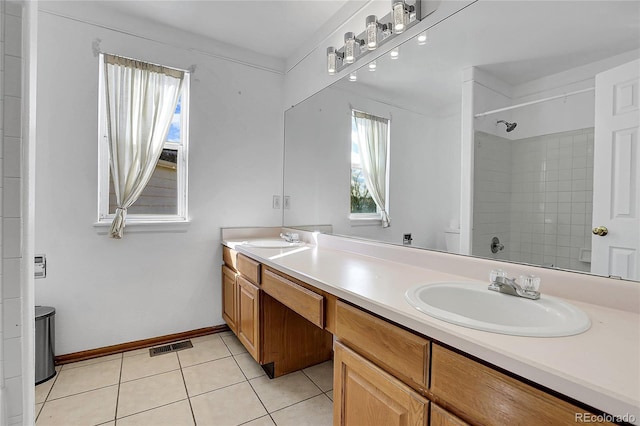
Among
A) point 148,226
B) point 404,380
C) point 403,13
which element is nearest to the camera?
point 404,380

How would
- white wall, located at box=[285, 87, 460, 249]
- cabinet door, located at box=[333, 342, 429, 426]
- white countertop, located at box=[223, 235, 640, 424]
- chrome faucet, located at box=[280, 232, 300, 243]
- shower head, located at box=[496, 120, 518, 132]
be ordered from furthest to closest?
chrome faucet, located at box=[280, 232, 300, 243], white wall, located at box=[285, 87, 460, 249], shower head, located at box=[496, 120, 518, 132], cabinet door, located at box=[333, 342, 429, 426], white countertop, located at box=[223, 235, 640, 424]

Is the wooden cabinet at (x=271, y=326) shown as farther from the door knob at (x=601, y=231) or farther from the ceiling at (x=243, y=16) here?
the ceiling at (x=243, y=16)

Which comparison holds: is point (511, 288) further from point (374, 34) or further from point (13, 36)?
point (13, 36)

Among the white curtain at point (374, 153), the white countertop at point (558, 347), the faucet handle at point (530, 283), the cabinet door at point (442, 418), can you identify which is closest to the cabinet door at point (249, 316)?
the white countertop at point (558, 347)

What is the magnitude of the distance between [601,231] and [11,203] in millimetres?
1804

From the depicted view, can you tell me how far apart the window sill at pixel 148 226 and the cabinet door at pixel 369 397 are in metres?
1.79

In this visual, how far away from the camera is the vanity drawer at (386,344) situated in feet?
2.75

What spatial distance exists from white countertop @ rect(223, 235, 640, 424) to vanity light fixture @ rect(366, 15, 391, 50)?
139cm

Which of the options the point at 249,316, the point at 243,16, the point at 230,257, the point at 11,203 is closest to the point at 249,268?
the point at 249,316

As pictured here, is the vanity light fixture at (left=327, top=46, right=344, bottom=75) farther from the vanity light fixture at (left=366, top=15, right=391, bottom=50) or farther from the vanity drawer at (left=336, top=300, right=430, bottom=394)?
the vanity drawer at (left=336, top=300, right=430, bottom=394)

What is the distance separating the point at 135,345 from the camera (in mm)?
2314

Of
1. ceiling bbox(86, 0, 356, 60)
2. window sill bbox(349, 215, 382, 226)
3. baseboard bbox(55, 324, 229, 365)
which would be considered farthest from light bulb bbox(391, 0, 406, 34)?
baseboard bbox(55, 324, 229, 365)

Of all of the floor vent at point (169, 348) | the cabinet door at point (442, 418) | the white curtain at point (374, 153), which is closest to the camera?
the cabinet door at point (442, 418)

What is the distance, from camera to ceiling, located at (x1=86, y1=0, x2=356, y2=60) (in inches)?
82.1
